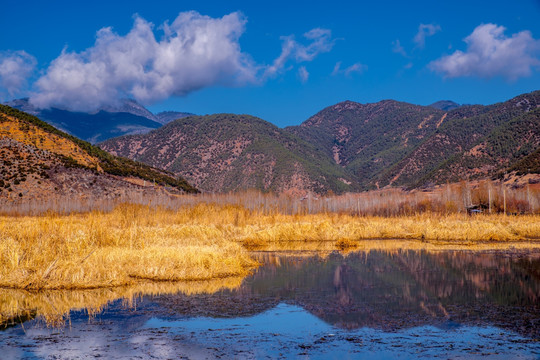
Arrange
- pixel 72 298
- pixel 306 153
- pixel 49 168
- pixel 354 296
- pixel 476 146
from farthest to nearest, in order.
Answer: pixel 306 153
pixel 476 146
pixel 49 168
pixel 354 296
pixel 72 298

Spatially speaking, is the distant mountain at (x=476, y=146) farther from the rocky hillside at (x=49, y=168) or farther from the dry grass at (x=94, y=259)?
the dry grass at (x=94, y=259)

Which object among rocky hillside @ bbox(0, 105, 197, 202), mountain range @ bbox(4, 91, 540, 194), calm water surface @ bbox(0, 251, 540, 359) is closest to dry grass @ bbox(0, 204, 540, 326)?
calm water surface @ bbox(0, 251, 540, 359)

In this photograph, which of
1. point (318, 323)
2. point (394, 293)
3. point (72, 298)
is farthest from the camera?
point (394, 293)

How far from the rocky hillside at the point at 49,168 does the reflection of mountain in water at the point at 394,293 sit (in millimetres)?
42793

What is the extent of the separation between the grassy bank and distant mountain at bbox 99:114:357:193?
84810mm

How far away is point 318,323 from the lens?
11.6 metres

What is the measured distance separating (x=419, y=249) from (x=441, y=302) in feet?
45.1

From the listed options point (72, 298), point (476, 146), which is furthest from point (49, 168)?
point (476, 146)

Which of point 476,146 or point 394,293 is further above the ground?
point 476,146

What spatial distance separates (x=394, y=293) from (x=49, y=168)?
55.2m

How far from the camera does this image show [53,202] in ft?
167

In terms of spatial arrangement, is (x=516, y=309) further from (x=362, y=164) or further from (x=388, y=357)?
(x=362, y=164)

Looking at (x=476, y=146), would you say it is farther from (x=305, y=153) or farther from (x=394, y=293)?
(x=394, y=293)

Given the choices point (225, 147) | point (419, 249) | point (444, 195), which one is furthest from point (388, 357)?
point (225, 147)
